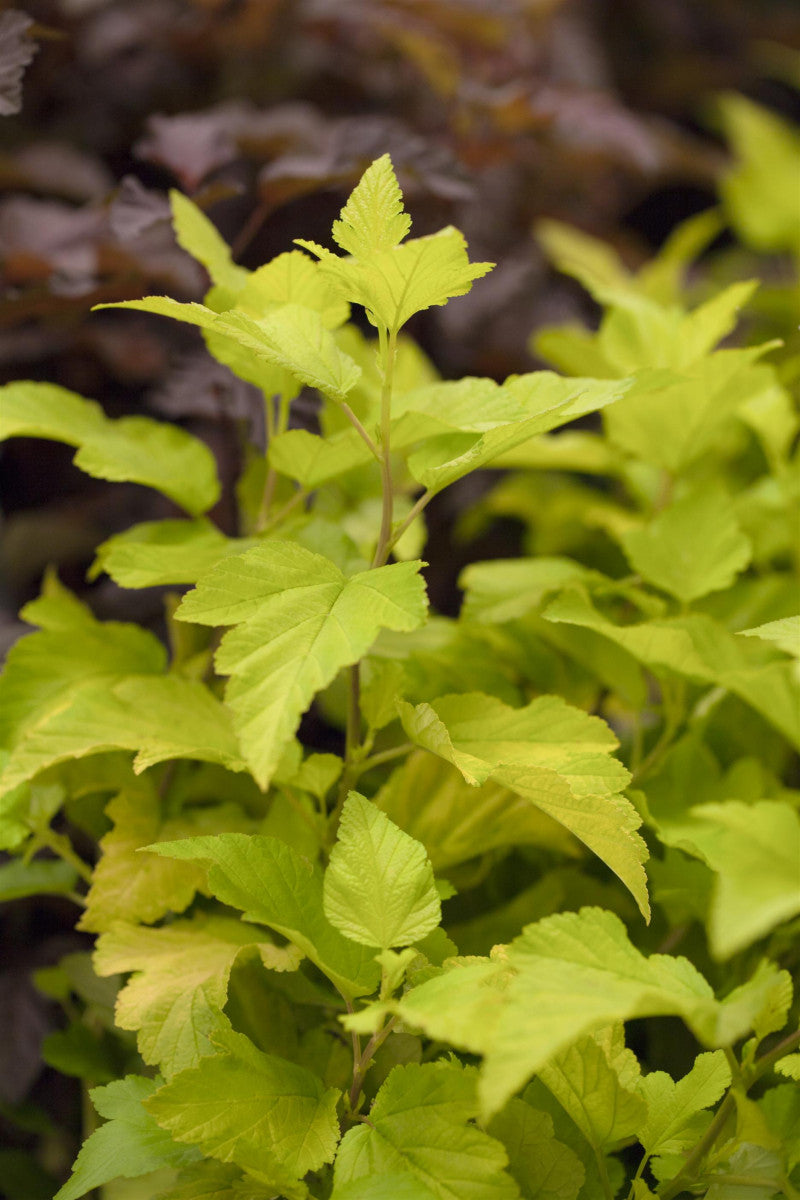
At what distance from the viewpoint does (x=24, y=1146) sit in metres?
0.76

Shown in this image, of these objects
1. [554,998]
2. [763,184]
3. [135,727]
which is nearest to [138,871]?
[135,727]

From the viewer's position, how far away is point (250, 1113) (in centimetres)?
45

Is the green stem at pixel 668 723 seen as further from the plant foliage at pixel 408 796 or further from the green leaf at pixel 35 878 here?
the green leaf at pixel 35 878

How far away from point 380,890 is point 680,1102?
0.60 feet

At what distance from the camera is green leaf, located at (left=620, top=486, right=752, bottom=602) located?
2.12 feet

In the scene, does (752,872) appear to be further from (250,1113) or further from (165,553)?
(165,553)

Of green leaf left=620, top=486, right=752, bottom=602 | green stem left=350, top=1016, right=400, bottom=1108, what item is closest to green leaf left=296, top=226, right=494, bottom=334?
green leaf left=620, top=486, right=752, bottom=602

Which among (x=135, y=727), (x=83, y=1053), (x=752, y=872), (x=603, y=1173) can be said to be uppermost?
(x=752, y=872)

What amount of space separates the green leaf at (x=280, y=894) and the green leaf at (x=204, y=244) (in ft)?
1.13

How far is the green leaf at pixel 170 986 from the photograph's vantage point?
475 millimetres

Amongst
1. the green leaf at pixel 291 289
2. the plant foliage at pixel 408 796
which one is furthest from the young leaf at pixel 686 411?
the green leaf at pixel 291 289

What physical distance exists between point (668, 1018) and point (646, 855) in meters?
0.23

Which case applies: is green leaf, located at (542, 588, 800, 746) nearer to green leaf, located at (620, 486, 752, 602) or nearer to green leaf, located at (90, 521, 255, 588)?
green leaf, located at (620, 486, 752, 602)

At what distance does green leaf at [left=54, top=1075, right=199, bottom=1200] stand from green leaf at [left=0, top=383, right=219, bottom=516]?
1.17 feet
